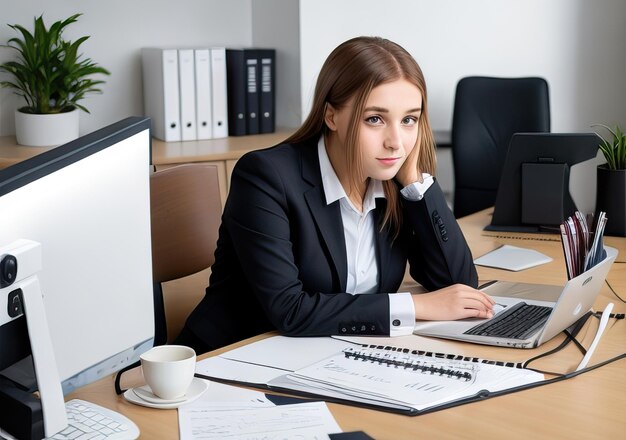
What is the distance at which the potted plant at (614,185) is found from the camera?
267cm

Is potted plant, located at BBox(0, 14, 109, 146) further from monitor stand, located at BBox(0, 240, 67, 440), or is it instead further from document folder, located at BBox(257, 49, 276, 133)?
monitor stand, located at BBox(0, 240, 67, 440)

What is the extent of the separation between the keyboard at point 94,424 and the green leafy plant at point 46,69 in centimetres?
214

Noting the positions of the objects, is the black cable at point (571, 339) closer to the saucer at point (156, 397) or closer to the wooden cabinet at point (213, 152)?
the saucer at point (156, 397)

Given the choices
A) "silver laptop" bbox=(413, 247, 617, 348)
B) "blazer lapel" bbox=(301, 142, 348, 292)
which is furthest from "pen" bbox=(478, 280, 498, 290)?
"blazer lapel" bbox=(301, 142, 348, 292)

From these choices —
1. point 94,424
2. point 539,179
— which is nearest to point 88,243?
point 94,424

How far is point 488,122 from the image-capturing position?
3.88 metres

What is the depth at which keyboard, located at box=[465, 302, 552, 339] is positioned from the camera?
5.79ft

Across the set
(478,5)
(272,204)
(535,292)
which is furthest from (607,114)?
(272,204)

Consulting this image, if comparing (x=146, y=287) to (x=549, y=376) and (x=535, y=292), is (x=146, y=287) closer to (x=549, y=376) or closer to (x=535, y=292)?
(x=549, y=376)

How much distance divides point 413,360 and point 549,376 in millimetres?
238

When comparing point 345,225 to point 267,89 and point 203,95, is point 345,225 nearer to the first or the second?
point 203,95

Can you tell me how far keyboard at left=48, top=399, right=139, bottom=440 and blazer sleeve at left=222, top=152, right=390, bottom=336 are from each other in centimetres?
50

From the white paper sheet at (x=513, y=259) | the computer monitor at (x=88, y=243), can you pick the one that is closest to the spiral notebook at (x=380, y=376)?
the computer monitor at (x=88, y=243)

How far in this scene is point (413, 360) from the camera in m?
1.59
